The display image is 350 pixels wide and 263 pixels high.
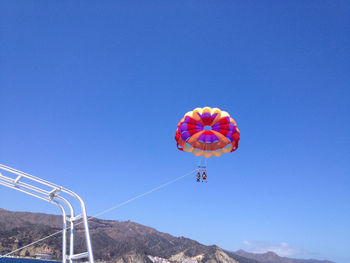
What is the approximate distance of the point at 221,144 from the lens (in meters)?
23.9

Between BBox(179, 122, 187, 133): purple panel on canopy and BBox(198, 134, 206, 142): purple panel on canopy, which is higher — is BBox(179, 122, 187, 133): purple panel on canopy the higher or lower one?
the higher one

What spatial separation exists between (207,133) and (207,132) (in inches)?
3.2

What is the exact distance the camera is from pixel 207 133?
950 inches

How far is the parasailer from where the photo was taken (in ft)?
75.0

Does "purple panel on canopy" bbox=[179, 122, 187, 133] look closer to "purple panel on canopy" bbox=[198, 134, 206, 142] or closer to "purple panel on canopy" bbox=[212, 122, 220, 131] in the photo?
"purple panel on canopy" bbox=[198, 134, 206, 142]

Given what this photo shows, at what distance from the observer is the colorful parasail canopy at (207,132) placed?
22.9 metres

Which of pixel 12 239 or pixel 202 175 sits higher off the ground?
pixel 12 239

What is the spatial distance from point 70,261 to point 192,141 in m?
16.1

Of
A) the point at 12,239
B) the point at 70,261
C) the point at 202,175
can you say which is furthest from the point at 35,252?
the point at 70,261

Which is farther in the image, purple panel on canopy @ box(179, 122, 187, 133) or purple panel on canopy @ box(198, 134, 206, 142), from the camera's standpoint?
purple panel on canopy @ box(198, 134, 206, 142)

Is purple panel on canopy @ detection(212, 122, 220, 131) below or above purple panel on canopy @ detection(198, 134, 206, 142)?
above

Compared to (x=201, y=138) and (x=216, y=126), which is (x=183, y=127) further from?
(x=216, y=126)

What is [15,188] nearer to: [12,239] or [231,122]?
[231,122]

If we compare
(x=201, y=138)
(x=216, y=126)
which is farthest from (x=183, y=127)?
(x=216, y=126)
